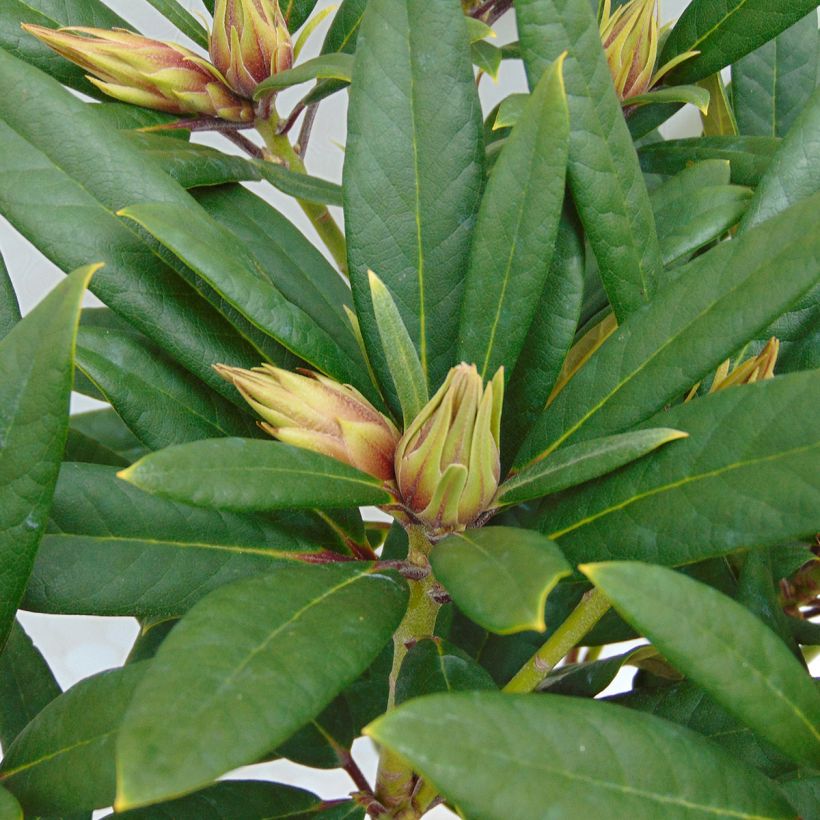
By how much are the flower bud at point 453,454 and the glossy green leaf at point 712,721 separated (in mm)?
178

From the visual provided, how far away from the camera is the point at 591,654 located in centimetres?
103

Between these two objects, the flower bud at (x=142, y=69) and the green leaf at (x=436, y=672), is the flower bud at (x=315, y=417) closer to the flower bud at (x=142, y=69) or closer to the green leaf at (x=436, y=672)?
the green leaf at (x=436, y=672)

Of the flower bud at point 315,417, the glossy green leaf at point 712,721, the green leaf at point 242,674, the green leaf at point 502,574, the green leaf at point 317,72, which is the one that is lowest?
the glossy green leaf at point 712,721

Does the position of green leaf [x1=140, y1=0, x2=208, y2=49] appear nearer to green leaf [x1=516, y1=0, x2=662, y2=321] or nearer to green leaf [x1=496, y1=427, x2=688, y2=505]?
green leaf [x1=516, y1=0, x2=662, y2=321]

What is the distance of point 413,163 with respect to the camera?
0.57 meters

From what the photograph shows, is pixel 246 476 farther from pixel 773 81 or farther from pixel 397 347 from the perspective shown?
pixel 773 81

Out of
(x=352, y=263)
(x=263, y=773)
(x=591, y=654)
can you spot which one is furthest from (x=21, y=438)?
(x=263, y=773)

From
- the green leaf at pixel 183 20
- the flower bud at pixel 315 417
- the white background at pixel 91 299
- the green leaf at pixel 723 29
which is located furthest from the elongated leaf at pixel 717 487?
the white background at pixel 91 299

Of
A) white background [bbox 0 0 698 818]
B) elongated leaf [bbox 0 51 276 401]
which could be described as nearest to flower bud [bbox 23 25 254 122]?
elongated leaf [bbox 0 51 276 401]

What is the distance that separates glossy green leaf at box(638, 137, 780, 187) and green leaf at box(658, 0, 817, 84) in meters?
0.05

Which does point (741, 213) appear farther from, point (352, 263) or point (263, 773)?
point (263, 773)

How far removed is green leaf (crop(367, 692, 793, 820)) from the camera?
0.35 metres

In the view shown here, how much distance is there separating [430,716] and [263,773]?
99 cm

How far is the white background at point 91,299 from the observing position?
1251mm
